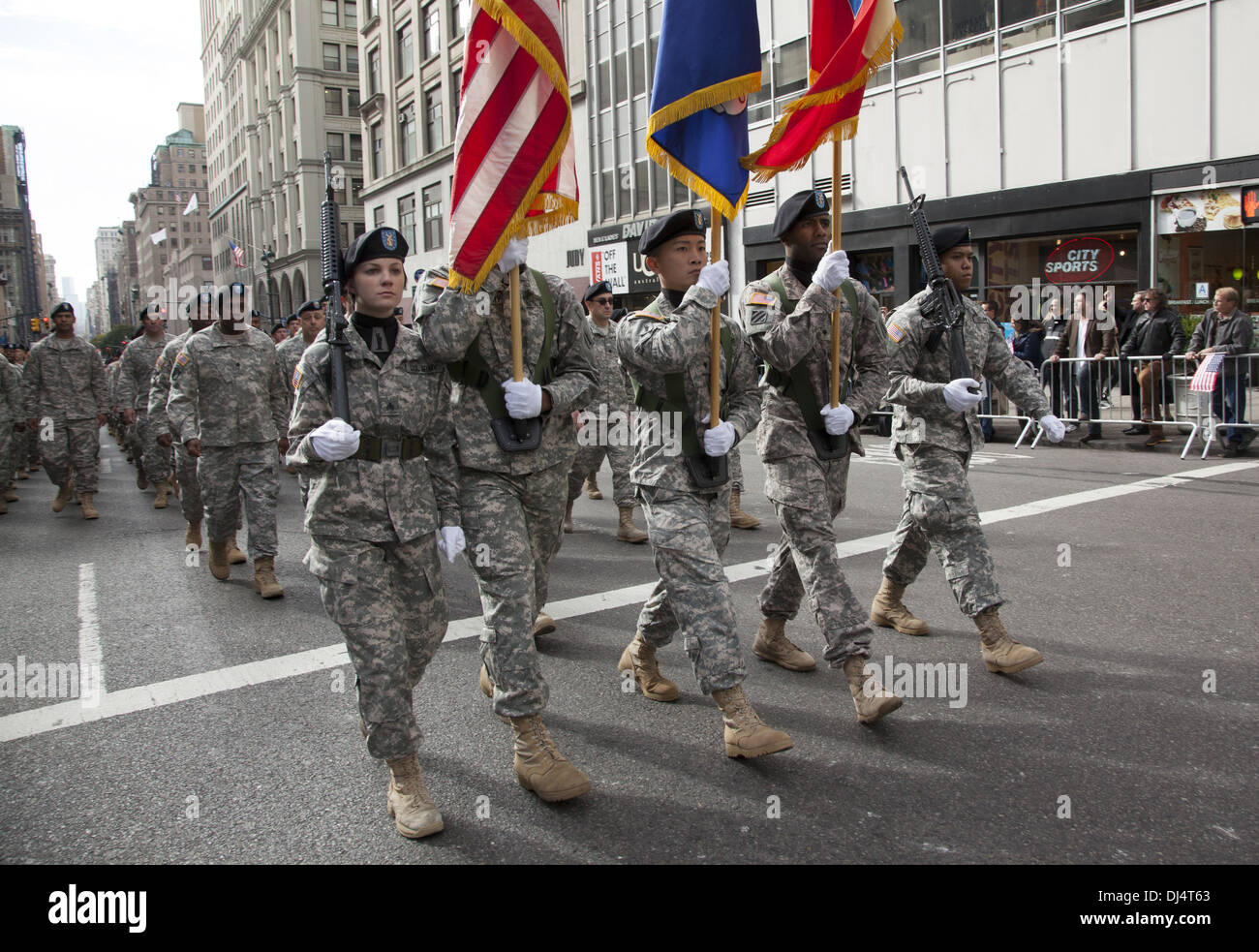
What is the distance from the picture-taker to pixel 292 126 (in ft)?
213

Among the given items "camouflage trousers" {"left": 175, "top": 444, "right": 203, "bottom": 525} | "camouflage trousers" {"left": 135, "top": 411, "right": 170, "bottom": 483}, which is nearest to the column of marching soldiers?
"camouflage trousers" {"left": 175, "top": 444, "right": 203, "bottom": 525}

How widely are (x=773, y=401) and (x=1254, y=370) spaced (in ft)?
33.5

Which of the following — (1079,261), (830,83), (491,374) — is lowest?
(491,374)

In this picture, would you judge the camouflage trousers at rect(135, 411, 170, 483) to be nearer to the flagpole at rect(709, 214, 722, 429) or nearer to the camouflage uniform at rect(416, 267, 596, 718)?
the camouflage uniform at rect(416, 267, 596, 718)

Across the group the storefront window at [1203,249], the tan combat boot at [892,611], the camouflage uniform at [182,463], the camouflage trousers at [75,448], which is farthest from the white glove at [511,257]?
the storefront window at [1203,249]

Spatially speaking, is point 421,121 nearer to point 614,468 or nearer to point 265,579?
point 614,468

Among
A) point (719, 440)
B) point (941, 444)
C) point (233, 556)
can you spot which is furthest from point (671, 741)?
point (233, 556)

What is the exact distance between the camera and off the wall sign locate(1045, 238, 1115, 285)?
696 inches

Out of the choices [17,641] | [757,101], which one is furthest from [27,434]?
[757,101]

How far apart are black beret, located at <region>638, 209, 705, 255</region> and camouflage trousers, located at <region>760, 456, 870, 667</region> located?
3.61 ft

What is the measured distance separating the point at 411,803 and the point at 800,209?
2990mm

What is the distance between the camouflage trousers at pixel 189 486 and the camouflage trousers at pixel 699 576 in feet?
17.5

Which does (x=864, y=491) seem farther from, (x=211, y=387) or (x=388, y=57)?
(x=388, y=57)

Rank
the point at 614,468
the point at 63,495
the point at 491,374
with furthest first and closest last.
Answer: the point at 63,495 < the point at 614,468 < the point at 491,374
